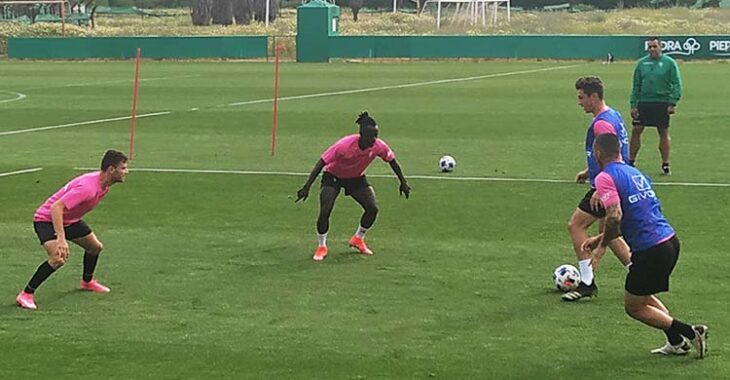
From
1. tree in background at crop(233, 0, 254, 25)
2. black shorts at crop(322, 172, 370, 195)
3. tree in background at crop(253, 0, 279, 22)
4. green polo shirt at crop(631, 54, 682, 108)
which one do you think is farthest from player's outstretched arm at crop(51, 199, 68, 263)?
tree in background at crop(253, 0, 279, 22)

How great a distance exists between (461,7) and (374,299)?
247 feet

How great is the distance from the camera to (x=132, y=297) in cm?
1125

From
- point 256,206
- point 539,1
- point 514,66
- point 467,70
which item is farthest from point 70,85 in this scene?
point 539,1

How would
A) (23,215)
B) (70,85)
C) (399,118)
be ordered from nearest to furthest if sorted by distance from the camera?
(23,215), (399,118), (70,85)

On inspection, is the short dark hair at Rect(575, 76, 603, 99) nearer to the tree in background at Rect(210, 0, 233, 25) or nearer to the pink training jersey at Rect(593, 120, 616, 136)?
the pink training jersey at Rect(593, 120, 616, 136)

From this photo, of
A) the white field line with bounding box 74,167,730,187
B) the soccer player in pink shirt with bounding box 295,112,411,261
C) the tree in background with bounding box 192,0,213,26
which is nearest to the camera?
the soccer player in pink shirt with bounding box 295,112,411,261

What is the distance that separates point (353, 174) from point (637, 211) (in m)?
4.86

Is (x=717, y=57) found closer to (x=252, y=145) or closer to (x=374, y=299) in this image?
(x=252, y=145)

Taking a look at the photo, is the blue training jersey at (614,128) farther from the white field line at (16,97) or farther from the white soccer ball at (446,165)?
the white field line at (16,97)

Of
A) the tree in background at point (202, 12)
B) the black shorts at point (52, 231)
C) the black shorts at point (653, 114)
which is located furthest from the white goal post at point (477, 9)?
the black shorts at point (52, 231)

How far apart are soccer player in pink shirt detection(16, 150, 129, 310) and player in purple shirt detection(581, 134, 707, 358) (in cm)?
410

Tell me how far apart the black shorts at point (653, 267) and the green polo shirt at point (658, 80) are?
1075 cm

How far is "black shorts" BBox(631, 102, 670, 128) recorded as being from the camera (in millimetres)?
19391

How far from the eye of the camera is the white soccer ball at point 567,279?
440 inches
